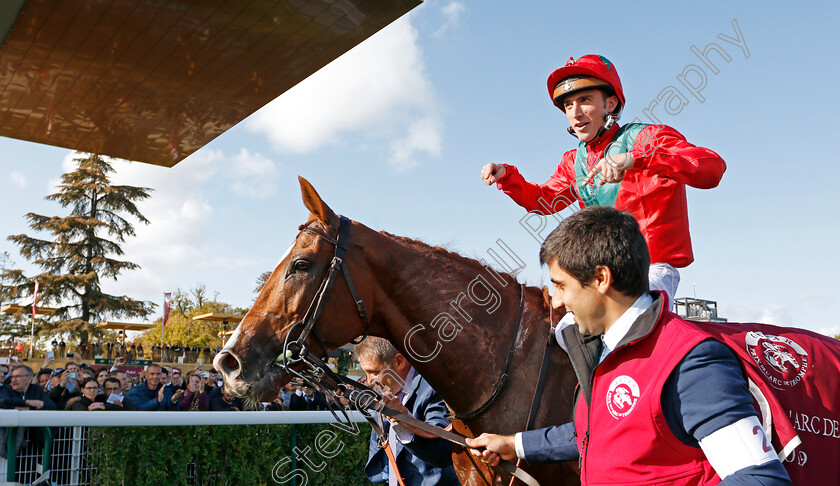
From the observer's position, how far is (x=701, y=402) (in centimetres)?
121

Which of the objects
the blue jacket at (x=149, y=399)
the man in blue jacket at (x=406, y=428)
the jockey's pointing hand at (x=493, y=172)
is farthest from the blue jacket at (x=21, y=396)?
the jockey's pointing hand at (x=493, y=172)

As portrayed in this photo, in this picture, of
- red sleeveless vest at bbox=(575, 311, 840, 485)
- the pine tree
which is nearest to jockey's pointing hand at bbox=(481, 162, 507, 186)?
red sleeveless vest at bbox=(575, 311, 840, 485)

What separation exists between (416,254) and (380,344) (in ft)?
4.25

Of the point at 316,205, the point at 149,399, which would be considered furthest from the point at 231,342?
the point at 149,399

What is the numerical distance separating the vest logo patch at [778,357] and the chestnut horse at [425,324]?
0.82 m

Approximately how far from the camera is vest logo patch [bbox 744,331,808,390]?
1.63 meters

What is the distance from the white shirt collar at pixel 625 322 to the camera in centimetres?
148

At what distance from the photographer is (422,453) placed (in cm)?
285

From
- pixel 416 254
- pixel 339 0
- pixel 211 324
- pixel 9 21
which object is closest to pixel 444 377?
pixel 416 254

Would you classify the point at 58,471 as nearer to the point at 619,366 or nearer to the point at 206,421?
the point at 206,421

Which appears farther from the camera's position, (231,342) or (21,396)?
(21,396)

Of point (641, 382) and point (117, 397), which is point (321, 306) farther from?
point (117, 397)

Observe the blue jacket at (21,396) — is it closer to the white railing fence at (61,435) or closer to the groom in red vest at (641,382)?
the white railing fence at (61,435)

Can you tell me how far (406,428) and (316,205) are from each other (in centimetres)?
105
